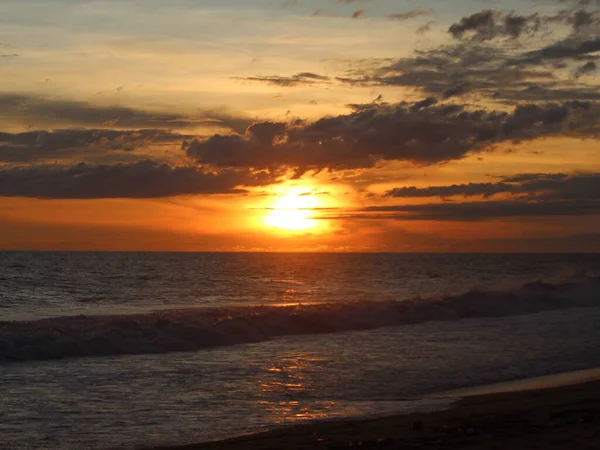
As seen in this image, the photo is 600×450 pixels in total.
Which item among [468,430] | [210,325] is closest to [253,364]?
[210,325]

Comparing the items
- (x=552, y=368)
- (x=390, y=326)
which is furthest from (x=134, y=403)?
(x=390, y=326)

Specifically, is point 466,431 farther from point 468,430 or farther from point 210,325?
point 210,325

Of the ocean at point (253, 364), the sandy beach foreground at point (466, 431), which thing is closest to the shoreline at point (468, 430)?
the sandy beach foreground at point (466, 431)

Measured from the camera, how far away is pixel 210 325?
27.5m

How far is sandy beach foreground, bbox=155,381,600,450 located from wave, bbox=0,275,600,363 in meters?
12.5

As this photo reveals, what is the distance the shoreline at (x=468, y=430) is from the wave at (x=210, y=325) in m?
12.4

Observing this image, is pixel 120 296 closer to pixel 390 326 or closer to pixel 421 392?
pixel 390 326

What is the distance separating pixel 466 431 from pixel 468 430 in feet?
0.26

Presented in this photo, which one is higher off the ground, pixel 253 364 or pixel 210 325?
pixel 210 325

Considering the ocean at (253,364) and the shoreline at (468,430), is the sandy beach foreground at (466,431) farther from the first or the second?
the ocean at (253,364)

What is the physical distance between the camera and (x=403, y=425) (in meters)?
11.9

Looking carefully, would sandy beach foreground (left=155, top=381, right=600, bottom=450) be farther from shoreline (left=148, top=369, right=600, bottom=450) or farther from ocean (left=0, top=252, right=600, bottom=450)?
ocean (left=0, top=252, right=600, bottom=450)

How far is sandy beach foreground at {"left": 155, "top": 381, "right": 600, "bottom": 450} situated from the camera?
10.4m

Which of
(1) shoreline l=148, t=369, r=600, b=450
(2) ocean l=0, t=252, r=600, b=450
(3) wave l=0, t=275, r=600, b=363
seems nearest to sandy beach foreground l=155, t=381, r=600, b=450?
(1) shoreline l=148, t=369, r=600, b=450
